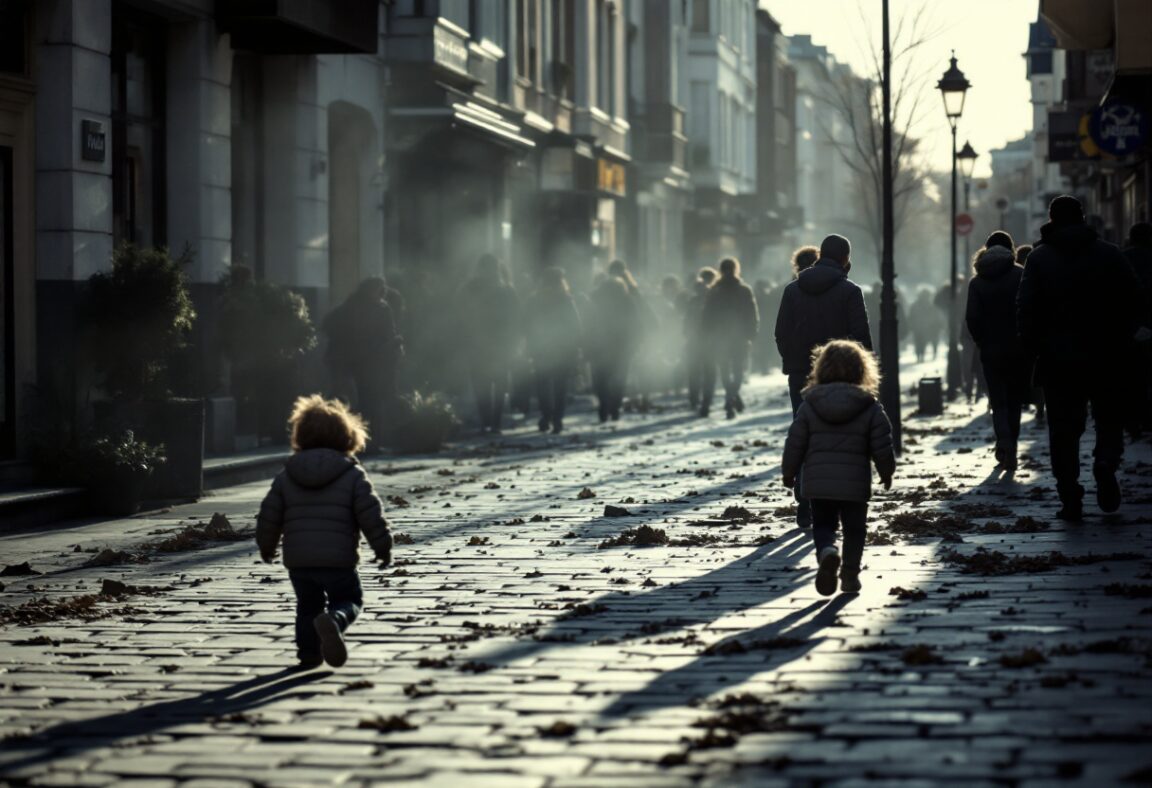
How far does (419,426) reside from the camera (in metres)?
20.5

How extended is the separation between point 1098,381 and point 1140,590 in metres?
3.49

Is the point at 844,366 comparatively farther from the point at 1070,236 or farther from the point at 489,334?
the point at 489,334

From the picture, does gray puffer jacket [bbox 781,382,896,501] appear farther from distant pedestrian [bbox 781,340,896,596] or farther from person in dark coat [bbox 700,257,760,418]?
person in dark coat [bbox 700,257,760,418]

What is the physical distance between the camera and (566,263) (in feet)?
125

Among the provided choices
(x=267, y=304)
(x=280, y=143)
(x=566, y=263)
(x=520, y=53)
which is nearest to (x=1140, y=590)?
(x=267, y=304)

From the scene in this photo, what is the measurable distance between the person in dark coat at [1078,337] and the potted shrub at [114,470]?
595cm

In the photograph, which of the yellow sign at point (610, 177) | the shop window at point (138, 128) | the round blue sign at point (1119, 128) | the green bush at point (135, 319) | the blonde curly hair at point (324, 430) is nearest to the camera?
the blonde curly hair at point (324, 430)

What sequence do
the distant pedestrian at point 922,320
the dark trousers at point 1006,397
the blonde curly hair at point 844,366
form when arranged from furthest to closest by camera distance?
1. the distant pedestrian at point 922,320
2. the dark trousers at point 1006,397
3. the blonde curly hair at point 844,366

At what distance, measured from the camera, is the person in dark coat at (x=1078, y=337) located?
12234 mm

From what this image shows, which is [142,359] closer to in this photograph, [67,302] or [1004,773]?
[67,302]

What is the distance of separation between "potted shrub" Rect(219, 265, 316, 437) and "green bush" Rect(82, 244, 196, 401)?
342 centimetres

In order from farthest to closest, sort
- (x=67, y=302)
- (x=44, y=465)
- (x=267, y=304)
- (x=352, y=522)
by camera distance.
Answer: (x=267, y=304) < (x=67, y=302) < (x=44, y=465) < (x=352, y=522)

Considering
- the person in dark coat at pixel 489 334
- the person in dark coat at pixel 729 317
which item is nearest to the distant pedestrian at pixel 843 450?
the person in dark coat at pixel 489 334

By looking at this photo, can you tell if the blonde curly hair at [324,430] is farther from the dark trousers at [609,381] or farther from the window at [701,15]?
the window at [701,15]
